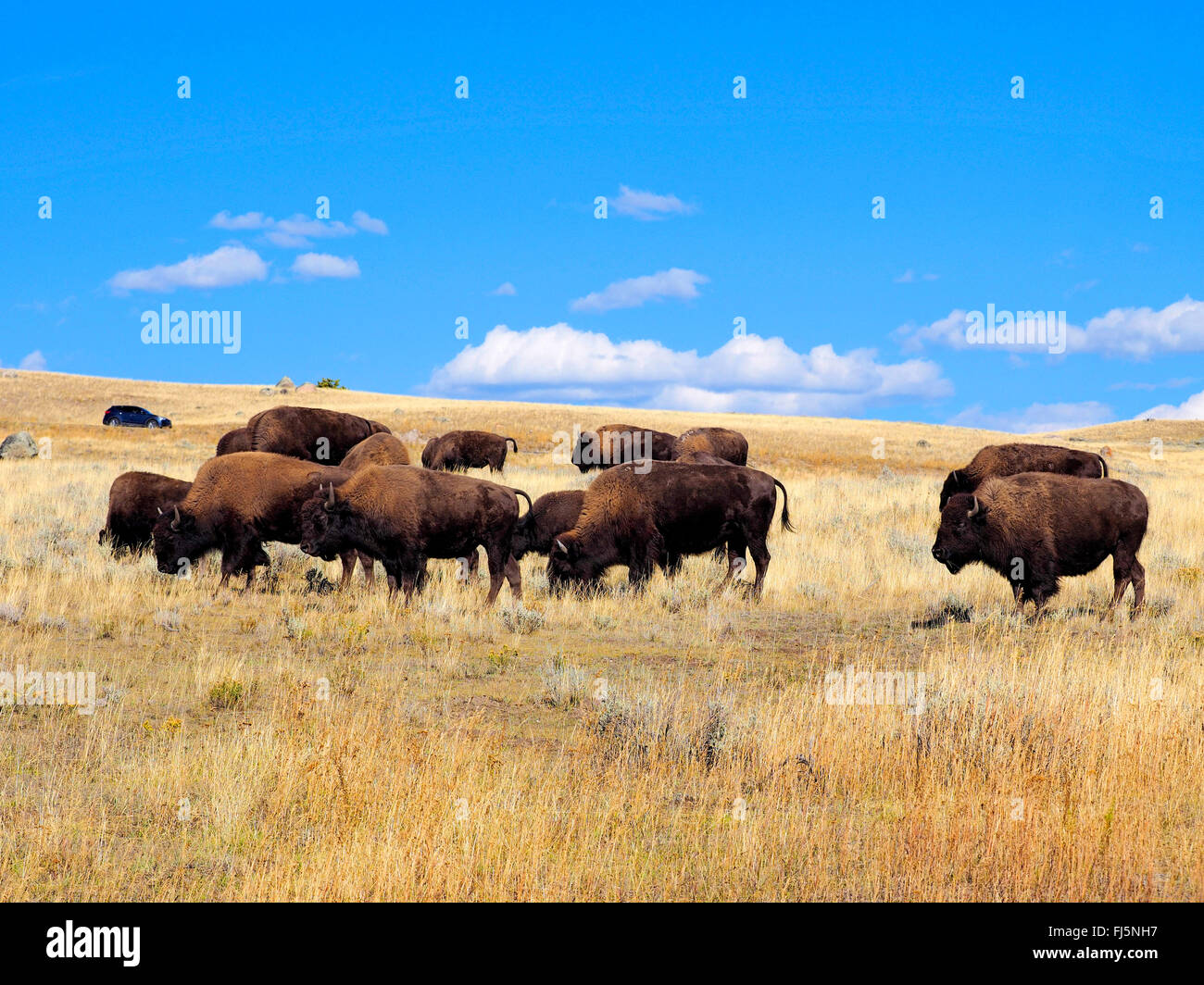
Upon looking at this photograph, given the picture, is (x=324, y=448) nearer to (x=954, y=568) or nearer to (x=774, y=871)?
(x=954, y=568)

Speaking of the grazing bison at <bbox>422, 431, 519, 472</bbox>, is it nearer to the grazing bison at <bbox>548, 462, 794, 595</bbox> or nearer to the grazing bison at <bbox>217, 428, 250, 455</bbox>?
the grazing bison at <bbox>217, 428, 250, 455</bbox>

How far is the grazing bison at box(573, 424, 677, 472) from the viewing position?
27.9 meters

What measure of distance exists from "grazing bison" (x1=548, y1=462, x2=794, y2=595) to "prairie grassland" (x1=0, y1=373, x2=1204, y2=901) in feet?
2.61

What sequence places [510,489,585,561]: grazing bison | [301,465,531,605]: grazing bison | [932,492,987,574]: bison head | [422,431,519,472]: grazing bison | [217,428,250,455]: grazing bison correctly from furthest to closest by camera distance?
[422,431,519,472]: grazing bison, [217,428,250,455]: grazing bison, [510,489,585,561]: grazing bison, [301,465,531,605]: grazing bison, [932,492,987,574]: bison head

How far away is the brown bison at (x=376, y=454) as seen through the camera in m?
17.7

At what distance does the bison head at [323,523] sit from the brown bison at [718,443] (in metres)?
14.1

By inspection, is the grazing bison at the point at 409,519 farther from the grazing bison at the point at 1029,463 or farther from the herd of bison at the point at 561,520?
the grazing bison at the point at 1029,463

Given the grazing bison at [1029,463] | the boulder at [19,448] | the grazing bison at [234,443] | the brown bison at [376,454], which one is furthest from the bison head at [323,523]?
the boulder at [19,448]

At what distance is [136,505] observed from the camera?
621 inches

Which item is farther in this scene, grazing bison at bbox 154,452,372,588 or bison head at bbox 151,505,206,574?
bison head at bbox 151,505,206,574

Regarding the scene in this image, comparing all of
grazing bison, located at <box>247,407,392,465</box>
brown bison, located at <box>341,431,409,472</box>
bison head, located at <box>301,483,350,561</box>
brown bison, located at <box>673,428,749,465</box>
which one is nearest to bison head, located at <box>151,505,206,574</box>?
bison head, located at <box>301,483,350,561</box>

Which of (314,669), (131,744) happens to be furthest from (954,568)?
(131,744)

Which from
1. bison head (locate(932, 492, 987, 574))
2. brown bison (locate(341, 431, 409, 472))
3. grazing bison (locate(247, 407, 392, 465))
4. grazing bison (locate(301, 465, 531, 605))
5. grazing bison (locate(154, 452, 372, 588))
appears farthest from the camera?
grazing bison (locate(247, 407, 392, 465))

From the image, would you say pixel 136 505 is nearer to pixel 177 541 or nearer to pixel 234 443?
pixel 177 541
